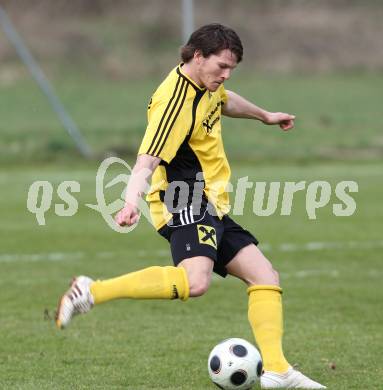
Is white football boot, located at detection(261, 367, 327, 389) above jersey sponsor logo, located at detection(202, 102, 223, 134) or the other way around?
the other way around

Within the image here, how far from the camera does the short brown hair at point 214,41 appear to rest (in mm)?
6215

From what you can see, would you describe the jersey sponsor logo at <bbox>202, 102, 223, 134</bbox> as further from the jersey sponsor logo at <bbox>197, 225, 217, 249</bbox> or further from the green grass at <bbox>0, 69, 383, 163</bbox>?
the green grass at <bbox>0, 69, 383, 163</bbox>

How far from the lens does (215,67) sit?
20.5 ft

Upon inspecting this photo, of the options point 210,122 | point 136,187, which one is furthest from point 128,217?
point 210,122

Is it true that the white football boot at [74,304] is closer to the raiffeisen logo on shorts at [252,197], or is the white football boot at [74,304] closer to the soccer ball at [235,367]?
the soccer ball at [235,367]

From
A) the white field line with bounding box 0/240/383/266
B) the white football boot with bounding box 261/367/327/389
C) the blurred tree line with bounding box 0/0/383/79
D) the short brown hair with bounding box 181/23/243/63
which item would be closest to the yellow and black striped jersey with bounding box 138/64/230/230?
the short brown hair with bounding box 181/23/243/63

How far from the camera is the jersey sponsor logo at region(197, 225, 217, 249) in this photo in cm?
636

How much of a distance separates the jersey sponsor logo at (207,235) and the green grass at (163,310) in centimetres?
81

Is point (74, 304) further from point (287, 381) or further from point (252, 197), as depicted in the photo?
point (252, 197)

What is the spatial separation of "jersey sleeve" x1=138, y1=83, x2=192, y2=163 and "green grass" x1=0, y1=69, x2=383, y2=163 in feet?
51.6

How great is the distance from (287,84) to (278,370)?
2970 cm

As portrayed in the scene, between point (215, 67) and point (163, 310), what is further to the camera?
point (163, 310)

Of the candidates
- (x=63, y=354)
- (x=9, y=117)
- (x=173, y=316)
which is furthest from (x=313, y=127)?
(x=63, y=354)

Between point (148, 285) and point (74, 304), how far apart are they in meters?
0.45
